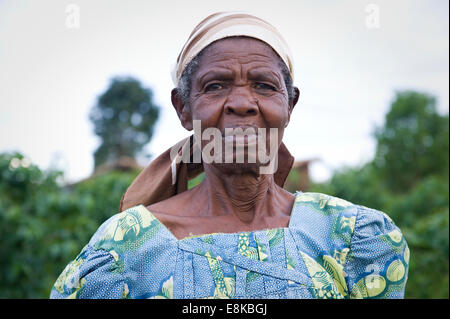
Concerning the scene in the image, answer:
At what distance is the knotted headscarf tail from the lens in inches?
91.1

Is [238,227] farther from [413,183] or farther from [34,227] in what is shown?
[413,183]

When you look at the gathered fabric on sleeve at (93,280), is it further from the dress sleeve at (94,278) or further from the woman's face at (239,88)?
the woman's face at (239,88)

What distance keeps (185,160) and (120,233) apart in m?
0.63

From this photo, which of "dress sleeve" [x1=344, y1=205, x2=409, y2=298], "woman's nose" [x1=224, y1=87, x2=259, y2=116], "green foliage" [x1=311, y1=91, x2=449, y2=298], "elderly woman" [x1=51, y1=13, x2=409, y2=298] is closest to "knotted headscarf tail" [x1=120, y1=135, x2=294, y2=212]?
"elderly woman" [x1=51, y1=13, x2=409, y2=298]

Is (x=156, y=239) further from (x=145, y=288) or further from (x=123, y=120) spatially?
(x=123, y=120)

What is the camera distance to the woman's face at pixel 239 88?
6.36ft

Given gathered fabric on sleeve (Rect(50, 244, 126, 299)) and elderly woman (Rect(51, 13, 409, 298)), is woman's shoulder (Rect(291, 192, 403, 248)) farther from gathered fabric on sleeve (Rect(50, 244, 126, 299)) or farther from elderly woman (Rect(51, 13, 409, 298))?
gathered fabric on sleeve (Rect(50, 244, 126, 299))

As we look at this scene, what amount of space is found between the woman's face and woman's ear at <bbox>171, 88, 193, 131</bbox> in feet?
0.57

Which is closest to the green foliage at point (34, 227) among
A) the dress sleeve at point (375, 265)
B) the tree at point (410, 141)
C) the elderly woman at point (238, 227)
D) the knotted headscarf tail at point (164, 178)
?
the knotted headscarf tail at point (164, 178)

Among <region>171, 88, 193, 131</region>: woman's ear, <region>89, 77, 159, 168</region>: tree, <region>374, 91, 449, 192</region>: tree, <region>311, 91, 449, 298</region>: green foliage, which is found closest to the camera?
<region>171, 88, 193, 131</region>: woman's ear

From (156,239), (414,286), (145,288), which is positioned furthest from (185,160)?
(414,286)

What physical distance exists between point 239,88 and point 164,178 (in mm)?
663

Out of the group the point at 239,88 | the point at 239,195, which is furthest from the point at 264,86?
the point at 239,195

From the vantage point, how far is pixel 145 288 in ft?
5.82
